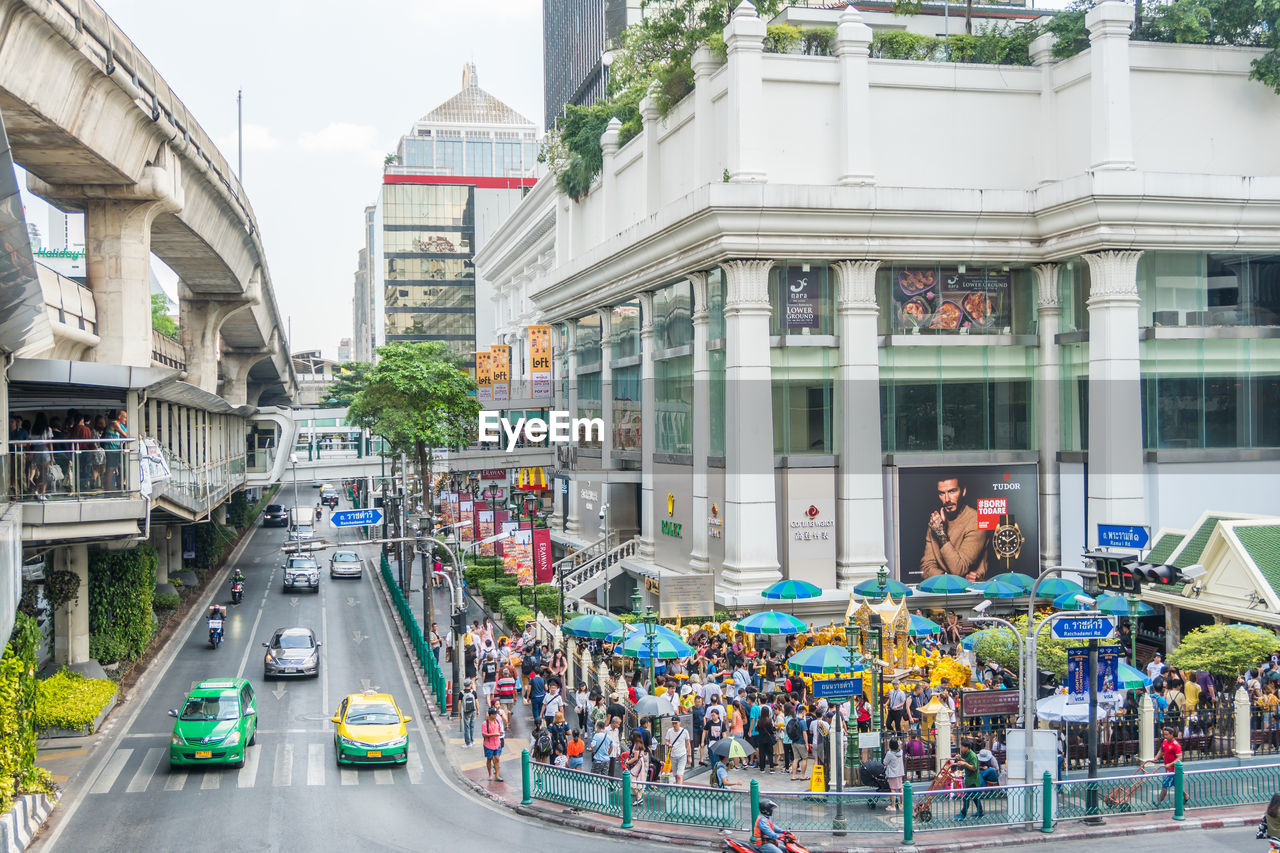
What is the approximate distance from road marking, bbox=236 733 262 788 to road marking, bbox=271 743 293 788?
1.42 feet

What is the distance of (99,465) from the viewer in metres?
25.5

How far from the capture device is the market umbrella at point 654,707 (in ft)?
80.4

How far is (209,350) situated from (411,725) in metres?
30.7

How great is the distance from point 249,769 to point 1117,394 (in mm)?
27113

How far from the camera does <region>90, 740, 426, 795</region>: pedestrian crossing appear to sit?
24.4m

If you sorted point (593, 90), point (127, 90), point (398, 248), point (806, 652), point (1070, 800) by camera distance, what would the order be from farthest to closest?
1. point (398, 248)
2. point (593, 90)
3. point (127, 90)
4. point (806, 652)
5. point (1070, 800)

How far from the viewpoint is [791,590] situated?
33.8 meters

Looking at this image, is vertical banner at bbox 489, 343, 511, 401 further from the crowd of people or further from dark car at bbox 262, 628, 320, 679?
the crowd of people

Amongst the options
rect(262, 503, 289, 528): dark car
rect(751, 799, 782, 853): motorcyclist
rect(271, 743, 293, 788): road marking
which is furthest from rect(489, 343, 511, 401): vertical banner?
rect(751, 799, 782, 853): motorcyclist

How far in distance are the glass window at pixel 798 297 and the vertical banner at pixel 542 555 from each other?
11781mm

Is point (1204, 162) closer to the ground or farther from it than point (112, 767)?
farther from it

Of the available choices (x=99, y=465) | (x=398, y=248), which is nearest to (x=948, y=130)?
(x=99, y=465)

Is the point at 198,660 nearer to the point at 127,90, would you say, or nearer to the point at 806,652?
the point at 127,90

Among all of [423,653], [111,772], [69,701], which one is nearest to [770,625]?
[423,653]
